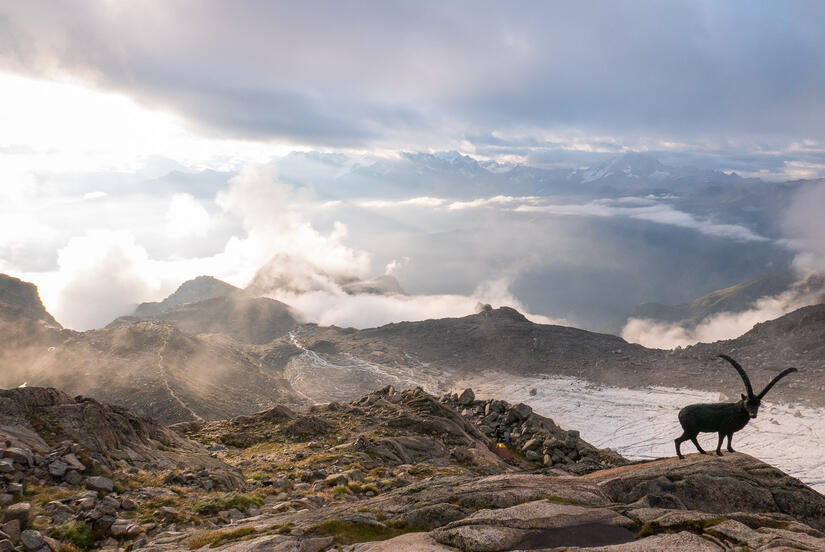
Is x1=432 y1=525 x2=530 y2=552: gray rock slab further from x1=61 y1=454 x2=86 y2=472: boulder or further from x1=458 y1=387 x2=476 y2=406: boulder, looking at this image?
x1=458 y1=387 x2=476 y2=406: boulder

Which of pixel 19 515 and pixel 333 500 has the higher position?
pixel 19 515

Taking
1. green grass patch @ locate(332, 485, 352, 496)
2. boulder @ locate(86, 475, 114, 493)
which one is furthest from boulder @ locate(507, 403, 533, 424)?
boulder @ locate(86, 475, 114, 493)

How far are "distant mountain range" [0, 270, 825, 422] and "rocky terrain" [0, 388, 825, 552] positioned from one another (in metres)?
63.6

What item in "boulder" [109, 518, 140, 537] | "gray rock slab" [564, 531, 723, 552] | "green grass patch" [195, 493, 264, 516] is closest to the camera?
"gray rock slab" [564, 531, 723, 552]

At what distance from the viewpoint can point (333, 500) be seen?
66.5 ft

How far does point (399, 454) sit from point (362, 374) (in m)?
135

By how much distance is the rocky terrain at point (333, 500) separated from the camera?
1173cm

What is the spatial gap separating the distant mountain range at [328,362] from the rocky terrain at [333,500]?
2504 inches

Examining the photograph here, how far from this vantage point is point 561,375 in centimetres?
14300

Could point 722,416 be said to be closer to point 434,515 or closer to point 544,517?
point 544,517

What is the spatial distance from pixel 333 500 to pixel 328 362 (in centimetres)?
16714

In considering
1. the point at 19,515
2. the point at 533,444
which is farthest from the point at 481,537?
the point at 533,444

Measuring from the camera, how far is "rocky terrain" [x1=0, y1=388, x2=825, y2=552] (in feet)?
38.5

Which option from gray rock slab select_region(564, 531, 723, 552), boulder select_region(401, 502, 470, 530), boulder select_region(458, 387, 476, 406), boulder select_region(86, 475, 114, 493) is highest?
gray rock slab select_region(564, 531, 723, 552)
